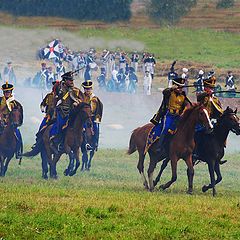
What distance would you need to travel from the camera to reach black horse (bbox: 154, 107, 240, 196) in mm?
25016

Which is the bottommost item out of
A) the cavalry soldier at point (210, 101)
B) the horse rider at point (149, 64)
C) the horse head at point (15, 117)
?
the horse rider at point (149, 64)

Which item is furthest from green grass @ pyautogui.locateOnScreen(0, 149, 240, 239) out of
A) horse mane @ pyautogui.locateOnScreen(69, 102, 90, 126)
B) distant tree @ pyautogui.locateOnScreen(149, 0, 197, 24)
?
distant tree @ pyautogui.locateOnScreen(149, 0, 197, 24)

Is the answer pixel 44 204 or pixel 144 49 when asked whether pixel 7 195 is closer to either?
pixel 44 204

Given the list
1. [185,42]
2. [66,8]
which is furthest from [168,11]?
[66,8]

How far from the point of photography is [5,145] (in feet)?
99.3

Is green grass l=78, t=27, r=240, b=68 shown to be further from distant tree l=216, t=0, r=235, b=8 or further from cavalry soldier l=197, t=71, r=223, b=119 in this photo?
cavalry soldier l=197, t=71, r=223, b=119

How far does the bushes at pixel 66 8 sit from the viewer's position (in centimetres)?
7562

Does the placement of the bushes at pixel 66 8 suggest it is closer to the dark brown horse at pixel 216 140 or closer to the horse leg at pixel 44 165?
the horse leg at pixel 44 165

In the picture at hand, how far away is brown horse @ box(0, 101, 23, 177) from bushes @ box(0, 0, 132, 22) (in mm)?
44066

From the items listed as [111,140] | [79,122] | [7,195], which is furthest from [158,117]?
[111,140]

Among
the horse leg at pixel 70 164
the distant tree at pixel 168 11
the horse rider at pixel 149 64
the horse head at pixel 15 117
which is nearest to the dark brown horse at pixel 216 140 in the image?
the horse leg at pixel 70 164

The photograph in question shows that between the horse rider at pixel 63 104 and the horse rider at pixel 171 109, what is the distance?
389cm

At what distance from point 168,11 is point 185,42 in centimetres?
425

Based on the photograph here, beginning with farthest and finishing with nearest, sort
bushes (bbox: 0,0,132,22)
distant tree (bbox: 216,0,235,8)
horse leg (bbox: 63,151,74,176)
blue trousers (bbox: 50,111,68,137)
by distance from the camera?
distant tree (bbox: 216,0,235,8), bushes (bbox: 0,0,132,22), horse leg (bbox: 63,151,74,176), blue trousers (bbox: 50,111,68,137)
